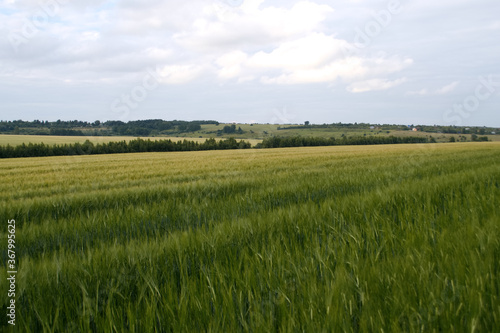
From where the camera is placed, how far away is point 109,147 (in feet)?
178

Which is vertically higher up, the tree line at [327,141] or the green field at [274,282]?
the tree line at [327,141]

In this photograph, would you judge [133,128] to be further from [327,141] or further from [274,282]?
[274,282]

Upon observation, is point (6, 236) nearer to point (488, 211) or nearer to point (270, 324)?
point (270, 324)

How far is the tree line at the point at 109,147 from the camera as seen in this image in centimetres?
4569

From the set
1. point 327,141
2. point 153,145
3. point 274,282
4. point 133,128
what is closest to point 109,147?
point 153,145

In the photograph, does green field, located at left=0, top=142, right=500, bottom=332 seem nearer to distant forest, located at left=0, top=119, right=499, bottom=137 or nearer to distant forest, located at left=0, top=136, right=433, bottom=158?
distant forest, located at left=0, top=136, right=433, bottom=158

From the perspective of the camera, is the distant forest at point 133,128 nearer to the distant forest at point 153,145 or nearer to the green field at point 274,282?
the distant forest at point 153,145

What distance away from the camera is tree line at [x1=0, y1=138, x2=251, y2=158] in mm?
45688

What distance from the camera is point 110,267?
190 cm

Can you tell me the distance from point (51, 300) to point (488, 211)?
3.63 m

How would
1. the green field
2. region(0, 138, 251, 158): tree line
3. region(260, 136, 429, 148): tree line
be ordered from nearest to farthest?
the green field < region(0, 138, 251, 158): tree line < region(260, 136, 429, 148): tree line

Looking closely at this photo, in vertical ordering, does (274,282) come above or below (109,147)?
below

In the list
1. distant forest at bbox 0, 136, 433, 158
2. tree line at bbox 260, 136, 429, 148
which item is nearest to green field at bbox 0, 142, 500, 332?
distant forest at bbox 0, 136, 433, 158

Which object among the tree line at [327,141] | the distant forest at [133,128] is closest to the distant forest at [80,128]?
the distant forest at [133,128]
